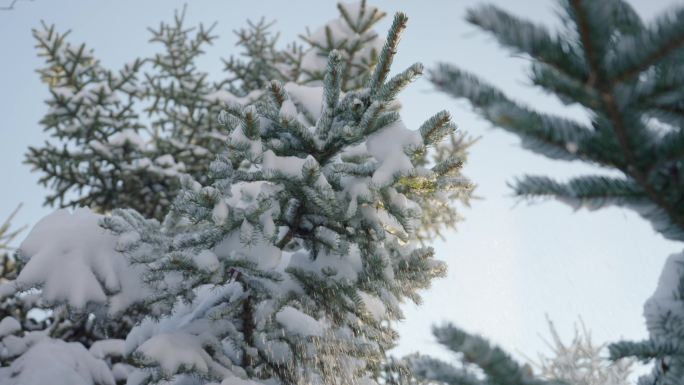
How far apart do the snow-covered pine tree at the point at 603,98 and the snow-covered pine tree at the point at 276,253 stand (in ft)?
5.07

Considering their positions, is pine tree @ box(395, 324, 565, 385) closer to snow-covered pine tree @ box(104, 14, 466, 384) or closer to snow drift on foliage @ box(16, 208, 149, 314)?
snow-covered pine tree @ box(104, 14, 466, 384)

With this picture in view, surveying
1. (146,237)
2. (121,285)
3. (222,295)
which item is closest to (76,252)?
(121,285)

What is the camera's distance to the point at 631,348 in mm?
1117

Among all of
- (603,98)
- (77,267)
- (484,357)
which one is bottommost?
(484,357)

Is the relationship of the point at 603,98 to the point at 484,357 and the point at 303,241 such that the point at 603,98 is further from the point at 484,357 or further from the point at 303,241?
the point at 303,241

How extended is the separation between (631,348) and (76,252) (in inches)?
138

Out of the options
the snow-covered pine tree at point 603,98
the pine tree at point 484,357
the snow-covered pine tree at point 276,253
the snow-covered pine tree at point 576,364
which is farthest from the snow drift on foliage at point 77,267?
the snow-covered pine tree at point 576,364

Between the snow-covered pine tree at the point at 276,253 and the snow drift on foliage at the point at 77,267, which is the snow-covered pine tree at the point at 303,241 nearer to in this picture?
the snow-covered pine tree at the point at 276,253

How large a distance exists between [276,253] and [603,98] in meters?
2.33

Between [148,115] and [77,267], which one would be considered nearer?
[77,267]

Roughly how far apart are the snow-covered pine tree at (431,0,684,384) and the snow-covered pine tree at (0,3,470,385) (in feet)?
5.07

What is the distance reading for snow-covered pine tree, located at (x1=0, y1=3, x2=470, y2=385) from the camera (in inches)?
107

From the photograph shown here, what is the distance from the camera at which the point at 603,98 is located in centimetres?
81

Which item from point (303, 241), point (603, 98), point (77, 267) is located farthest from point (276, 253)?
point (603, 98)
